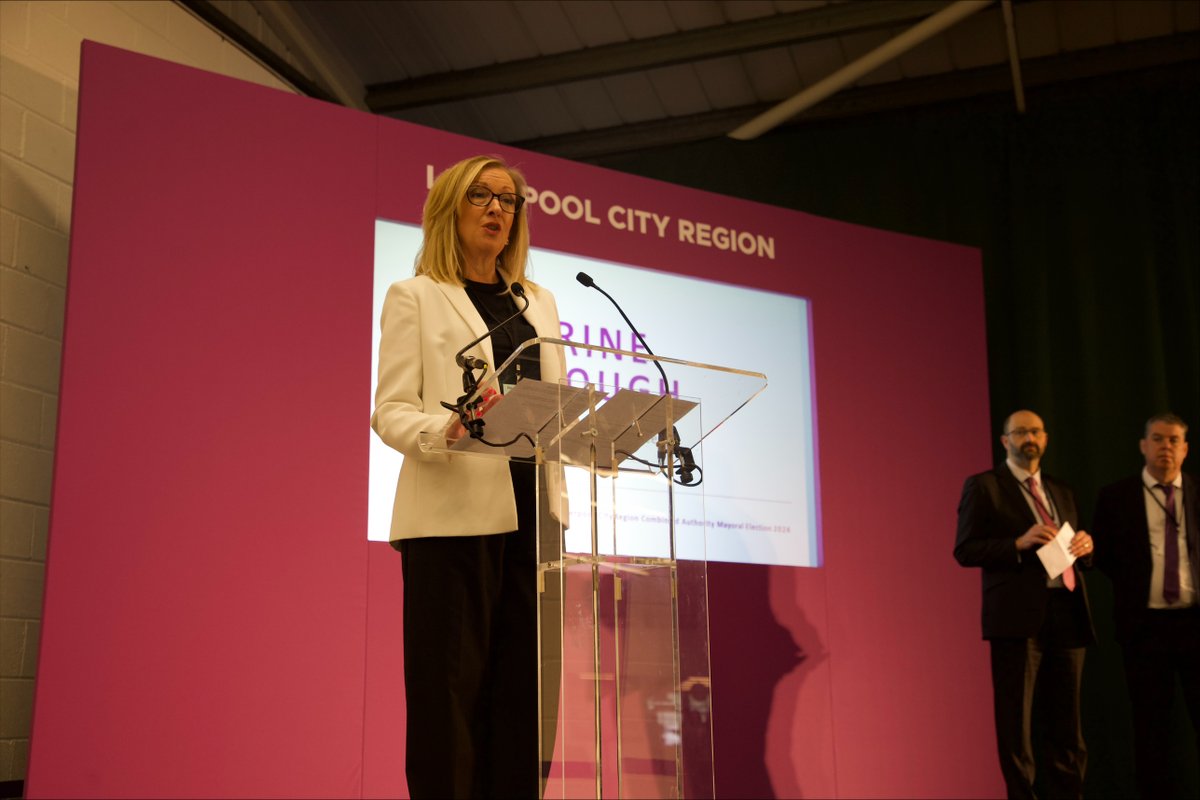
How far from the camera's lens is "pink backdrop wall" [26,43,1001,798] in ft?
11.0

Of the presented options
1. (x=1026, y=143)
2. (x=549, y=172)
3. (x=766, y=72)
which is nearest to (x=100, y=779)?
(x=549, y=172)

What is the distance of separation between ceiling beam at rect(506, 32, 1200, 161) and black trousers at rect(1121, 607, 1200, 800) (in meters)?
3.06

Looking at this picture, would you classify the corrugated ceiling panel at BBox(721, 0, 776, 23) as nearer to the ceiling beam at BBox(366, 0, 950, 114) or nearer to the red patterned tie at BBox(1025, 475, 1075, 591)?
the ceiling beam at BBox(366, 0, 950, 114)

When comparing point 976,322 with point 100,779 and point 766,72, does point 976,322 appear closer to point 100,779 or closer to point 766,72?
point 766,72

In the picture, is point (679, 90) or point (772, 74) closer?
point (772, 74)

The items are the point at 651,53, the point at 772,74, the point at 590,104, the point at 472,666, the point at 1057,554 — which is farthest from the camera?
the point at 590,104

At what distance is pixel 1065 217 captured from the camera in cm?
621

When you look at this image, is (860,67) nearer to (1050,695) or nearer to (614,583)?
(1050,695)

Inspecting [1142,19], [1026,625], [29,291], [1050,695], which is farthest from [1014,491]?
[29,291]

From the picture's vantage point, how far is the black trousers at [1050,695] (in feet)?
13.4

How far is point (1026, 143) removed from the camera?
6297mm

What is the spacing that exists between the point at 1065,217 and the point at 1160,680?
273 centimetres

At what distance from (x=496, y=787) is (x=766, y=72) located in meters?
4.99

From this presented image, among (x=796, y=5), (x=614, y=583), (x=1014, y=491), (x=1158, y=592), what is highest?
(x=796, y=5)
